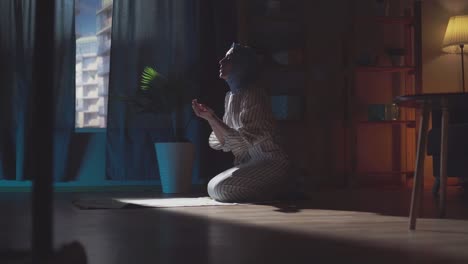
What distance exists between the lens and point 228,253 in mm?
1266

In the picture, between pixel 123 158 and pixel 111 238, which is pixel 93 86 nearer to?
pixel 123 158

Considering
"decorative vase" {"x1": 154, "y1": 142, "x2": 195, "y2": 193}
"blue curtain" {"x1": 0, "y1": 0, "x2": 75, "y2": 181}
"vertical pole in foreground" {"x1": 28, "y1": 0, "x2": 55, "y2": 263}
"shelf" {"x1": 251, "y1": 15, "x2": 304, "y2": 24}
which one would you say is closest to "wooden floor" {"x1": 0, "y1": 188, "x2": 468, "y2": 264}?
"vertical pole in foreground" {"x1": 28, "y1": 0, "x2": 55, "y2": 263}

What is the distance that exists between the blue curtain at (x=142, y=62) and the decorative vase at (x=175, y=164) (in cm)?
35

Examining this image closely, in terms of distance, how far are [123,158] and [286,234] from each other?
7.87ft

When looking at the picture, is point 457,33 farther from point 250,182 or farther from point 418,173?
point 418,173

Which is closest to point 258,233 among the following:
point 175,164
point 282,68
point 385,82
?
point 175,164

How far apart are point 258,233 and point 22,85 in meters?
2.67

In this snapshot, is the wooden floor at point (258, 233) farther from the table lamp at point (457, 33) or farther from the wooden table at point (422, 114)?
the table lamp at point (457, 33)

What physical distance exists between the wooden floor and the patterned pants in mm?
213

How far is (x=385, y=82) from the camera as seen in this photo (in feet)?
14.2

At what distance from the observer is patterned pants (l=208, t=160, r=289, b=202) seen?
2795 millimetres

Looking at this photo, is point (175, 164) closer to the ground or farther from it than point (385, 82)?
closer to the ground

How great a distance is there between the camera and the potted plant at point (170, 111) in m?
3.50

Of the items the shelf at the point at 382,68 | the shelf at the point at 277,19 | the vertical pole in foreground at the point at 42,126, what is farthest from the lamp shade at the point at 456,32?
the vertical pole in foreground at the point at 42,126
